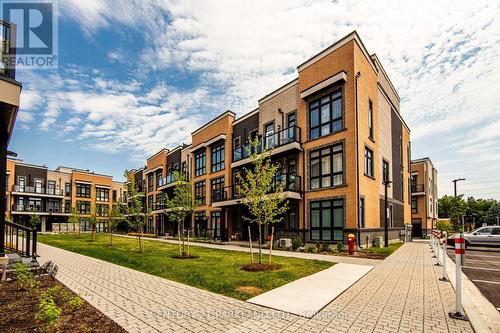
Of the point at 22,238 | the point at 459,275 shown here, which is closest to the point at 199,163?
the point at 22,238

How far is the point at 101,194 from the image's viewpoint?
60062 mm

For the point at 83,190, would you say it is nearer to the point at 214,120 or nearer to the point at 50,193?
the point at 50,193

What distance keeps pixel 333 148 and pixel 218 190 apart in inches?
580

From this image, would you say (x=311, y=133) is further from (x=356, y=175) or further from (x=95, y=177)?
(x=95, y=177)

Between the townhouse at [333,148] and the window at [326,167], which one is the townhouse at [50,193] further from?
the window at [326,167]

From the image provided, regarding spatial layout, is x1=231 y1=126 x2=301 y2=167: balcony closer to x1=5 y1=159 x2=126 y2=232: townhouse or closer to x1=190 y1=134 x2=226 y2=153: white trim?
x1=190 y1=134 x2=226 y2=153: white trim

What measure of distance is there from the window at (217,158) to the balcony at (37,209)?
1343 inches

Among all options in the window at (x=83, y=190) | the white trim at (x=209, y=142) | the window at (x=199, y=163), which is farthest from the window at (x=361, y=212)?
the window at (x=83, y=190)

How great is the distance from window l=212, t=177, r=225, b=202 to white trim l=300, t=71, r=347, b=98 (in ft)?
40.1

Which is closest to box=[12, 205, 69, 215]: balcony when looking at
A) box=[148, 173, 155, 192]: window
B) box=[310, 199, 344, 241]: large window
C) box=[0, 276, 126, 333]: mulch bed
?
box=[148, 173, 155, 192]: window

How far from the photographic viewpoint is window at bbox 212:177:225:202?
1112 inches

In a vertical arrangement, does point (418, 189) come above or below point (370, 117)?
below

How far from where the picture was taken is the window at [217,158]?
31027 mm

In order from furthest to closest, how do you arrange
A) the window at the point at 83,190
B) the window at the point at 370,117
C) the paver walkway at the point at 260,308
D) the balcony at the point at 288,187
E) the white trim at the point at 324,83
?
the window at the point at 83,190
the window at the point at 370,117
the balcony at the point at 288,187
the white trim at the point at 324,83
the paver walkway at the point at 260,308
